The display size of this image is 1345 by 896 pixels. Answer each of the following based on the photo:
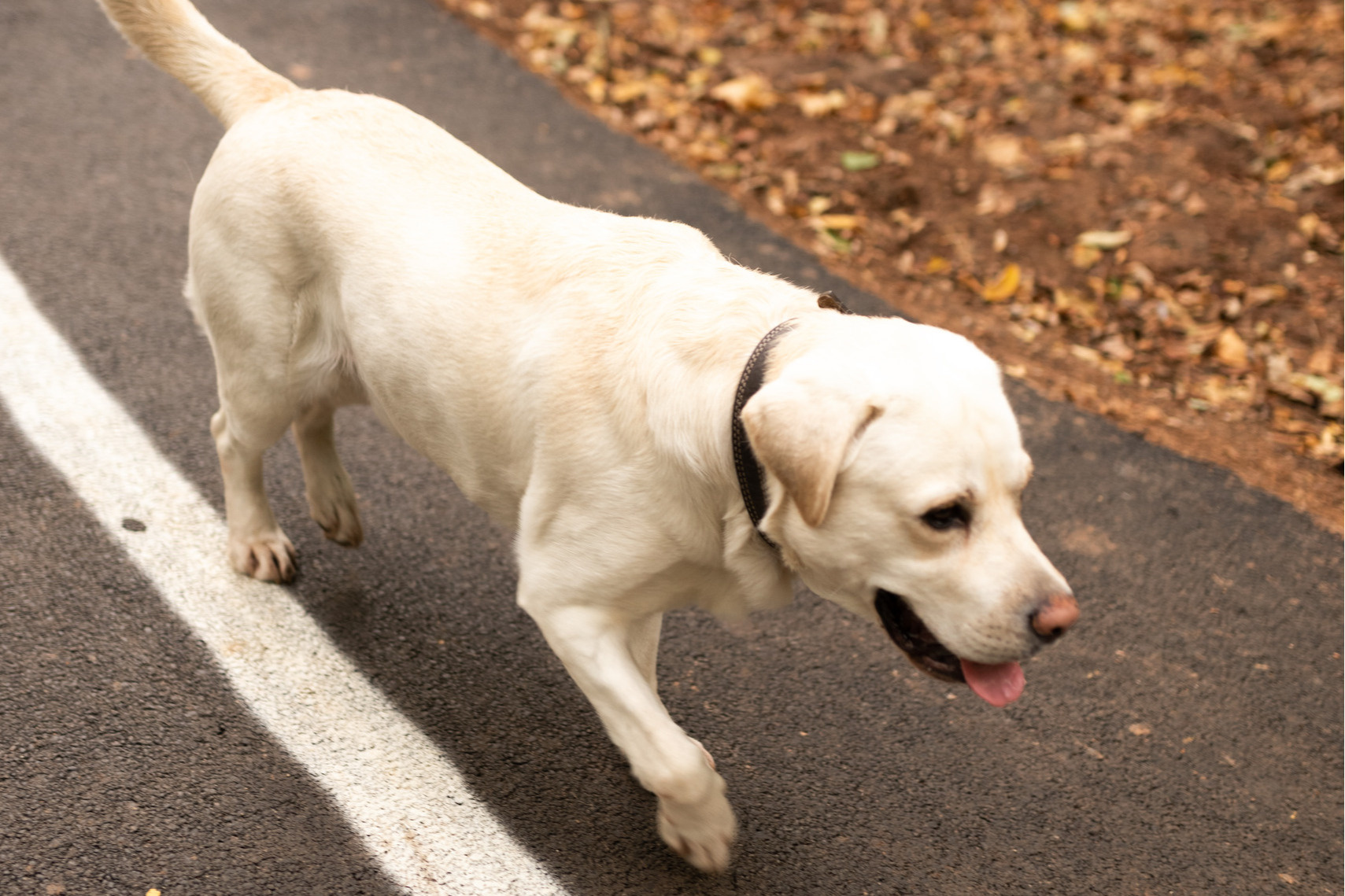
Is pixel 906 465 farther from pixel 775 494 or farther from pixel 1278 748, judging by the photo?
pixel 1278 748

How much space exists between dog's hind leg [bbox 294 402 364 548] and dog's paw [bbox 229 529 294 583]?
0.50ft

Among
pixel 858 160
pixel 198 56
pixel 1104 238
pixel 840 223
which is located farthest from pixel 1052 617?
pixel 858 160

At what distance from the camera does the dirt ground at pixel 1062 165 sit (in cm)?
494

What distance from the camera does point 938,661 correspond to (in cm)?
238

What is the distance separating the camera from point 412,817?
269cm

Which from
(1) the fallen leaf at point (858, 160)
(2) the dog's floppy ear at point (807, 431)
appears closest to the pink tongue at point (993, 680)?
(2) the dog's floppy ear at point (807, 431)

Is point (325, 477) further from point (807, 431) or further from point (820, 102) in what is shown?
point (820, 102)

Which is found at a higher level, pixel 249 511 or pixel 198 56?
pixel 198 56

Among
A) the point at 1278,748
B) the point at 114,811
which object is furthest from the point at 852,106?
the point at 114,811

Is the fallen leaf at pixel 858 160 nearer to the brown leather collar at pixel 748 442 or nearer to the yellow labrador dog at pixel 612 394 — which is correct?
the yellow labrador dog at pixel 612 394

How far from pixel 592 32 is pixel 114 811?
561 centimetres

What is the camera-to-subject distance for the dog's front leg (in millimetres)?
2363

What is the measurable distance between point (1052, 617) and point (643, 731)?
34.1 inches

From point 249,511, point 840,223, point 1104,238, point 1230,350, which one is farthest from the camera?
point 840,223
